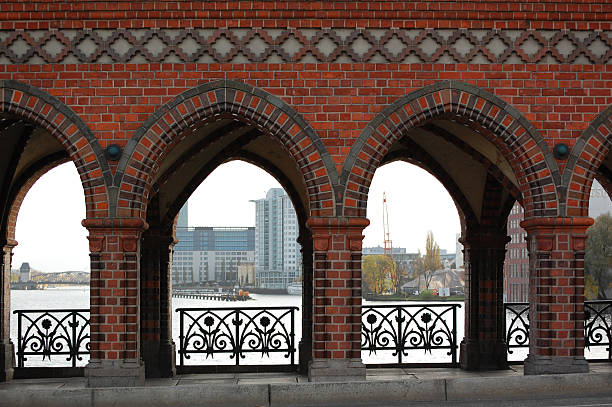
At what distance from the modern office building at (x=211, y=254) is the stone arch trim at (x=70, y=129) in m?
166

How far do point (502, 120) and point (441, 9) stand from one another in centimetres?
148

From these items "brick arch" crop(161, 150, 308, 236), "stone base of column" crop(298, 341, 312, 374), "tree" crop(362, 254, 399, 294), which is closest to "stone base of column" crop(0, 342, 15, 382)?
"brick arch" crop(161, 150, 308, 236)

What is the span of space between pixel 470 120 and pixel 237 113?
2738mm

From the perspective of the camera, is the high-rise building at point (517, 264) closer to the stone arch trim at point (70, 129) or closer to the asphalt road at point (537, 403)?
the asphalt road at point (537, 403)

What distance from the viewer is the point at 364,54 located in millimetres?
10031

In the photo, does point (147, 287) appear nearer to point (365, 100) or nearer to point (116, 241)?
point (116, 241)

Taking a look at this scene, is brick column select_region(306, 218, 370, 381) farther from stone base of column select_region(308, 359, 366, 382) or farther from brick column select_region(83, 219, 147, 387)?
brick column select_region(83, 219, 147, 387)

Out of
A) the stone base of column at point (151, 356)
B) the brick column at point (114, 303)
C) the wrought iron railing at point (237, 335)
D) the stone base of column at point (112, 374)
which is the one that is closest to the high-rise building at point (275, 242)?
the wrought iron railing at point (237, 335)

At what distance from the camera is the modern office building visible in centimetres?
18062

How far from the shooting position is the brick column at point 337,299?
966 centimetres

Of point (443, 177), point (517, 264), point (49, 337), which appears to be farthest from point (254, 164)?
point (517, 264)

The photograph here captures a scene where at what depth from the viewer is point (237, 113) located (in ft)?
32.5

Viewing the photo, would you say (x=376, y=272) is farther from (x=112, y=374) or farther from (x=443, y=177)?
(x=112, y=374)

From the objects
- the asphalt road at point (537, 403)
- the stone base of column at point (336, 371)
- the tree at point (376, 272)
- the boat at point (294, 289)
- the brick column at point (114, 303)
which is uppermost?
the brick column at point (114, 303)
